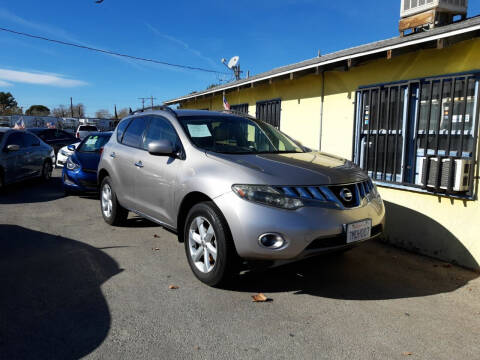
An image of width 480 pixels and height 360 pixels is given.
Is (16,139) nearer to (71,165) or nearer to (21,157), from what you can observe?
(21,157)

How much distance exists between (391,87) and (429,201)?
5.58ft

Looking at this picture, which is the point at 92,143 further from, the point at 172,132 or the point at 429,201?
the point at 429,201

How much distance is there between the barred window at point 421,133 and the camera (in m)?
4.41

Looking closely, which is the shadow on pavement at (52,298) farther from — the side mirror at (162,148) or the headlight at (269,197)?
the headlight at (269,197)

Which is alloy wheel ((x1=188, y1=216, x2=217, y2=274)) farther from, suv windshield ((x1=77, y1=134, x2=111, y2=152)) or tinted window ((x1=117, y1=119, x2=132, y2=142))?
suv windshield ((x1=77, y1=134, x2=111, y2=152))

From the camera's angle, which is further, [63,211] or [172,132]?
[63,211]

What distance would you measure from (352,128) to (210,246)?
12.0 feet

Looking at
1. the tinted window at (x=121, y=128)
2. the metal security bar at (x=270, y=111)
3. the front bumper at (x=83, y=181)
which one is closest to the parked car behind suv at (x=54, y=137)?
the front bumper at (x=83, y=181)

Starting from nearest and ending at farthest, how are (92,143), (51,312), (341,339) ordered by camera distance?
(341,339) < (51,312) < (92,143)

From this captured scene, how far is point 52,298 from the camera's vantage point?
3.34 metres

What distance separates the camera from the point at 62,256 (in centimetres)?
444

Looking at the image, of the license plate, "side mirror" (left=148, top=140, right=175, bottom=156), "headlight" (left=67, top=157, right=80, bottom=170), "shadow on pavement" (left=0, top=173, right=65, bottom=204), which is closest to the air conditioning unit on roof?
the license plate

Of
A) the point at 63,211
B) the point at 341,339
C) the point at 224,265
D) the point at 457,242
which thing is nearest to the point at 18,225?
the point at 63,211

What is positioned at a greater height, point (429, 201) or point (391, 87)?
point (391, 87)
